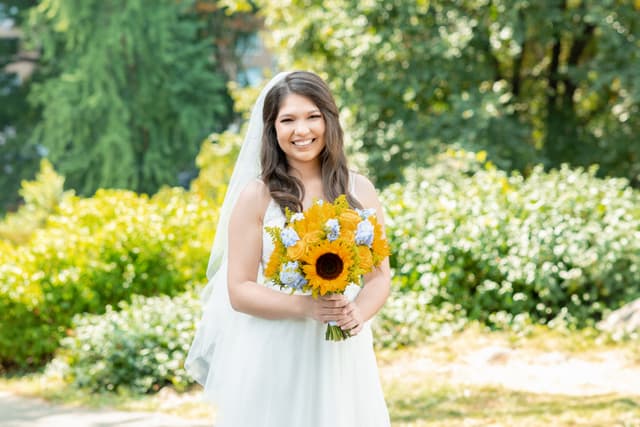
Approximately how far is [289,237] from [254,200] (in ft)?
1.21

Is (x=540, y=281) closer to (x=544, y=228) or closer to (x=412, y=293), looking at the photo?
(x=544, y=228)

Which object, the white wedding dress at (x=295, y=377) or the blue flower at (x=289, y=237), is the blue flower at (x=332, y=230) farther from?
the white wedding dress at (x=295, y=377)

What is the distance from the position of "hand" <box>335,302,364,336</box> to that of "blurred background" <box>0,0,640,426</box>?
9.45ft

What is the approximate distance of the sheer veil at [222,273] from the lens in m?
3.47

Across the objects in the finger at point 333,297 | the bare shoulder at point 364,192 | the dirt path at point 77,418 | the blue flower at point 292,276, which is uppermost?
the bare shoulder at point 364,192

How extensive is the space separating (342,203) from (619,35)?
34.6 ft

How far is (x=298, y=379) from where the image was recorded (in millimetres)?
Result: 3230

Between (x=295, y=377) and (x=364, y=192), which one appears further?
(x=364, y=192)

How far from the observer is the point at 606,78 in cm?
1257

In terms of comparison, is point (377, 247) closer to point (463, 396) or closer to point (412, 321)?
point (463, 396)

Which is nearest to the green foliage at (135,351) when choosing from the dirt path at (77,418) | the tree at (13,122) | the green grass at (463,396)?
the green grass at (463,396)

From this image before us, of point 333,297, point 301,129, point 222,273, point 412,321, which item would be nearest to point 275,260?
point 333,297

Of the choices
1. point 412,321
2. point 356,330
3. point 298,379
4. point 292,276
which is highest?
point 412,321

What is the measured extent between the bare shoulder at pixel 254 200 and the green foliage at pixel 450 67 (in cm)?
920
